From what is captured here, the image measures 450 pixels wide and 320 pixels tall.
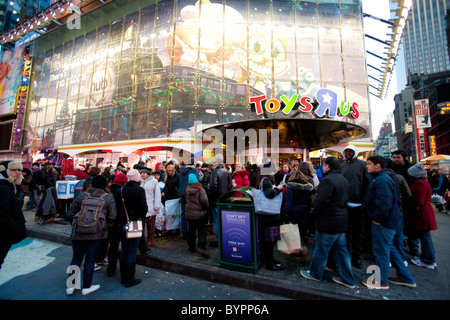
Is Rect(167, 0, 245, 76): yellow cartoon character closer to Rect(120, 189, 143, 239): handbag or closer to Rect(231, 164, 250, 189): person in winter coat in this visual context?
Rect(231, 164, 250, 189): person in winter coat

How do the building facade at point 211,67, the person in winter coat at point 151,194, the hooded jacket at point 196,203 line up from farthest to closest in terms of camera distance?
the building facade at point 211,67, the person in winter coat at point 151,194, the hooded jacket at point 196,203

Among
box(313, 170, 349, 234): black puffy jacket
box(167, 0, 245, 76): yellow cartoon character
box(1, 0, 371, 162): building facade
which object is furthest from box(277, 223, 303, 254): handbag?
box(167, 0, 245, 76): yellow cartoon character

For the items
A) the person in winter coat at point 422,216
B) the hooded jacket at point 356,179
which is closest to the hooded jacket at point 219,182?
the hooded jacket at point 356,179

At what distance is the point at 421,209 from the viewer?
13.1 ft

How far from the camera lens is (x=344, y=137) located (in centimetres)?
1195

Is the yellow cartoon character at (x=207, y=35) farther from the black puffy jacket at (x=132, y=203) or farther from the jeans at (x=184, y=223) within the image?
the black puffy jacket at (x=132, y=203)

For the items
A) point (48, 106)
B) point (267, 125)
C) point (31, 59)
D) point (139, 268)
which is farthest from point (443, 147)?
point (31, 59)

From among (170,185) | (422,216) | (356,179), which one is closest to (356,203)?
(356,179)

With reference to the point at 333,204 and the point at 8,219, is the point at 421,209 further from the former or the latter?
the point at 8,219

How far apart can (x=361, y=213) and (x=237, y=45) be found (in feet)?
56.8

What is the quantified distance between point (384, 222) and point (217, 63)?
16.9m

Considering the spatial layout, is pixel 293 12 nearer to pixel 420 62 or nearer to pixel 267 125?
pixel 267 125

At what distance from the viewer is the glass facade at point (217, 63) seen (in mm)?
17016

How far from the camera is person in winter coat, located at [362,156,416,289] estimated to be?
3.10 meters
